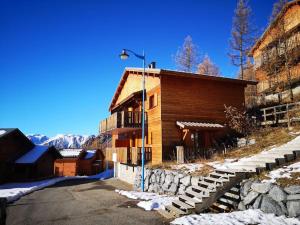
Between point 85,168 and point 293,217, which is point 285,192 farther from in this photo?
point 85,168

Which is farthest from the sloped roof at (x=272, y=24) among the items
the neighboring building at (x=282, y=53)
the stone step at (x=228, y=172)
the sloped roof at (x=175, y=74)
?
the stone step at (x=228, y=172)

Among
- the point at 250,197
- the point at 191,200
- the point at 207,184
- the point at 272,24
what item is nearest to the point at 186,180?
the point at 207,184

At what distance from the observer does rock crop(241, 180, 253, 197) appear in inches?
380

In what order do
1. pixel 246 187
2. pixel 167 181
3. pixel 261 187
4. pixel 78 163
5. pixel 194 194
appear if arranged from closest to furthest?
pixel 261 187
pixel 246 187
pixel 194 194
pixel 167 181
pixel 78 163

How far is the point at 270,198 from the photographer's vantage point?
872 centimetres

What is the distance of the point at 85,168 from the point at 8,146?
20.3m

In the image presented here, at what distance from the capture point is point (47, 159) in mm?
40281

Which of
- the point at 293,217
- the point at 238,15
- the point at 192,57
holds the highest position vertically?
the point at 238,15

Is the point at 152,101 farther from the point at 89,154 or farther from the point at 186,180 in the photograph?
the point at 89,154

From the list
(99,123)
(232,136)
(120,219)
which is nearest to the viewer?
(120,219)

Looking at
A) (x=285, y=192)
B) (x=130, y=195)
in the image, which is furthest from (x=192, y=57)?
(x=285, y=192)

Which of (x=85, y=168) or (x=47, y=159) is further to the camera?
(x=85, y=168)

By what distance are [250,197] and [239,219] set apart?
129 centimetres

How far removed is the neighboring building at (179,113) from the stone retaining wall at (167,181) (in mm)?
2813
